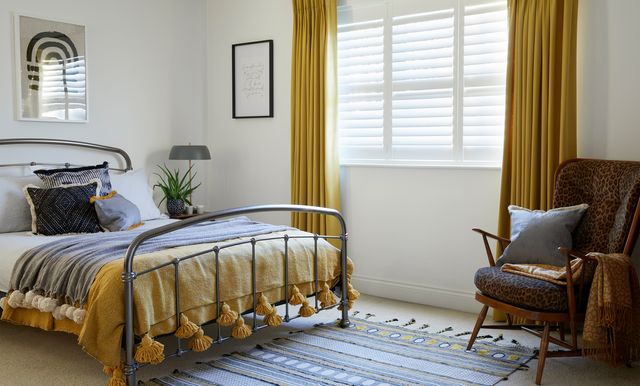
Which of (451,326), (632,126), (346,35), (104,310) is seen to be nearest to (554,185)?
(632,126)

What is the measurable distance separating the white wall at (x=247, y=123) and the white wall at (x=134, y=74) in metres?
0.17

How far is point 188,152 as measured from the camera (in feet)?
17.7

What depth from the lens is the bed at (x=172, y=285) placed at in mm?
2951

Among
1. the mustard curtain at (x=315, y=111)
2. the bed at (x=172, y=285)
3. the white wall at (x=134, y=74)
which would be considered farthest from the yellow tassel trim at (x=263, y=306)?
the white wall at (x=134, y=74)

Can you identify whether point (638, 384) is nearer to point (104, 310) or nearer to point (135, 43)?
point (104, 310)

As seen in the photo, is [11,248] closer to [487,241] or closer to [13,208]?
[13,208]

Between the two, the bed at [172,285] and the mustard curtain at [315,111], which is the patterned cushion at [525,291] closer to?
the bed at [172,285]

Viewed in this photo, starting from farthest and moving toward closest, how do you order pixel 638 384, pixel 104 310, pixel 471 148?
pixel 471 148 → pixel 638 384 → pixel 104 310

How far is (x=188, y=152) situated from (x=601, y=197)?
125 inches

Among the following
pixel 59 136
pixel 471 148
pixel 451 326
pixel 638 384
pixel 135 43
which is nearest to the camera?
pixel 638 384

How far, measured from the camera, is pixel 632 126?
3865 mm

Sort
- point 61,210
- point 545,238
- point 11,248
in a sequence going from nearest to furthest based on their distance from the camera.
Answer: point 545,238, point 11,248, point 61,210

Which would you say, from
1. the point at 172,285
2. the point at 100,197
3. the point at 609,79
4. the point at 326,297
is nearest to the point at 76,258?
the point at 172,285

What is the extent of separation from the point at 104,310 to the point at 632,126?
122 inches
